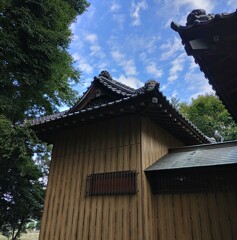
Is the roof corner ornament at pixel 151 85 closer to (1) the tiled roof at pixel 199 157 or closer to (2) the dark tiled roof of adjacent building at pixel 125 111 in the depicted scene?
(2) the dark tiled roof of adjacent building at pixel 125 111

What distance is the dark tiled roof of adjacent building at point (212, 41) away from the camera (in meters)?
2.30

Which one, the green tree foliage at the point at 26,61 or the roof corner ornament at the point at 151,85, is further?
the green tree foliage at the point at 26,61

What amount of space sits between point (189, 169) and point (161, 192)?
0.97 m

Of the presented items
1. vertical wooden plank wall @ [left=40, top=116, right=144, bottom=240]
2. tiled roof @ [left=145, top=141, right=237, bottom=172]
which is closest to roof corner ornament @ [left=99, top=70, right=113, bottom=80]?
vertical wooden plank wall @ [left=40, top=116, right=144, bottom=240]

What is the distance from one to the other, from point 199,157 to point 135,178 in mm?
1854

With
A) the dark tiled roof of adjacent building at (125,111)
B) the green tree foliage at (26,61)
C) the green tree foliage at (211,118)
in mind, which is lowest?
the dark tiled roof of adjacent building at (125,111)

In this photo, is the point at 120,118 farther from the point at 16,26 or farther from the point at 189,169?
the point at 16,26

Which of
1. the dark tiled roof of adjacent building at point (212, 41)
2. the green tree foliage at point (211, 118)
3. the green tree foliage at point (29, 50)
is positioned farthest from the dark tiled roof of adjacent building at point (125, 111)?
the green tree foliage at point (211, 118)

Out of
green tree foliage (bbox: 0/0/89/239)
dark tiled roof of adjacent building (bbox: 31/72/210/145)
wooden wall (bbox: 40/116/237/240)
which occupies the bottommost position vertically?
wooden wall (bbox: 40/116/237/240)

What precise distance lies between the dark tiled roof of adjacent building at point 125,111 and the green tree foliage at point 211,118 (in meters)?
15.0

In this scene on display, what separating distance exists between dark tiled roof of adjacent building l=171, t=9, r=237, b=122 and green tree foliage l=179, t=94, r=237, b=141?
2090cm

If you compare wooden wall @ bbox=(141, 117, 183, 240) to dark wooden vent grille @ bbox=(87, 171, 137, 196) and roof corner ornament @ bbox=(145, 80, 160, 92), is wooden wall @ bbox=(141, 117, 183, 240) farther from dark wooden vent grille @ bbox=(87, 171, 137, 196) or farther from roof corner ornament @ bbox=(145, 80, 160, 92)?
roof corner ornament @ bbox=(145, 80, 160, 92)

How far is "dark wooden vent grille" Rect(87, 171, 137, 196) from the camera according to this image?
5953 millimetres

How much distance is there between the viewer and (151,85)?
5398 mm
